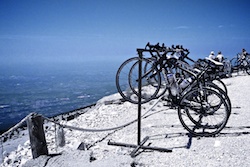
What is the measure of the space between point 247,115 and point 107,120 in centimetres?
485

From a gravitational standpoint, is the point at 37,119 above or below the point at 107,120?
above

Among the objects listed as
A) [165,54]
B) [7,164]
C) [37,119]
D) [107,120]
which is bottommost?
[7,164]

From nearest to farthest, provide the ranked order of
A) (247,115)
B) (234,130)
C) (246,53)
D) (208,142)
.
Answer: (208,142), (234,130), (247,115), (246,53)

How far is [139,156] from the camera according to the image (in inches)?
151

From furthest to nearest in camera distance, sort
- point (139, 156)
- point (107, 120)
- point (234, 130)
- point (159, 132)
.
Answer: point (107, 120) → point (159, 132) → point (234, 130) → point (139, 156)

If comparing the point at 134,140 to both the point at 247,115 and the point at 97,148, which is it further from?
the point at 247,115

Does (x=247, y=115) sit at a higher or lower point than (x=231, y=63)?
lower

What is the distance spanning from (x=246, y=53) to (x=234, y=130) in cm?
1175

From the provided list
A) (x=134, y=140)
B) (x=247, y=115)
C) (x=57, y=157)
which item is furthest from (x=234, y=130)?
(x=57, y=157)

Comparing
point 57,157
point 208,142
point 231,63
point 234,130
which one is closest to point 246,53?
point 231,63

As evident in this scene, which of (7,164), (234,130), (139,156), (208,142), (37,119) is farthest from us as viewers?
(7,164)

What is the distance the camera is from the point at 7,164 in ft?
21.6

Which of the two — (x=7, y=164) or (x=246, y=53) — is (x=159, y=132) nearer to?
(x=7, y=164)

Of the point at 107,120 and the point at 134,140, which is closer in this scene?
the point at 134,140
